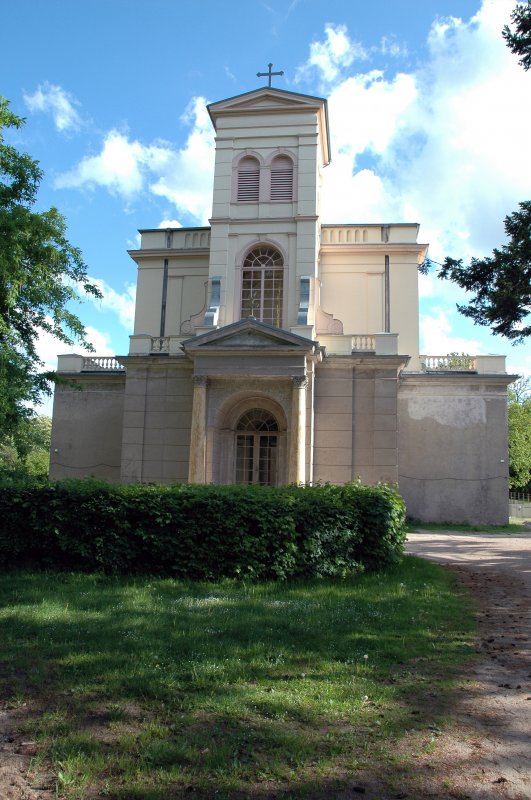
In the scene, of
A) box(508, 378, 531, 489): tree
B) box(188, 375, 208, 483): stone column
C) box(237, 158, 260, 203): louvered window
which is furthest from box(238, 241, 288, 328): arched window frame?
box(508, 378, 531, 489): tree

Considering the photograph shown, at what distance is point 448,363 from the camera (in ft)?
74.4

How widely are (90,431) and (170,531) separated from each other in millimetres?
14751

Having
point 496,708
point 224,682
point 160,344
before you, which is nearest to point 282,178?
point 160,344

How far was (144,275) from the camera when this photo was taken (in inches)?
954

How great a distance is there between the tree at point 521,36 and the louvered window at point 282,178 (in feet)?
37.5

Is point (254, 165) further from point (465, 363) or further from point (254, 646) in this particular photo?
point (254, 646)

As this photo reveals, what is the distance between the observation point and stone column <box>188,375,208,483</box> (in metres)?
18.1

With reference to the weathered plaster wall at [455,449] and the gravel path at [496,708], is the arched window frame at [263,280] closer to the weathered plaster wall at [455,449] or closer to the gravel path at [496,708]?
the weathered plaster wall at [455,449]

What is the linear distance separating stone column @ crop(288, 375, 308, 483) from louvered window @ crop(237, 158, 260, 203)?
7508 millimetres

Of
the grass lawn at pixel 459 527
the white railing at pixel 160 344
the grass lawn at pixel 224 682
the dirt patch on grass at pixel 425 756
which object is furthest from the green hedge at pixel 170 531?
the white railing at pixel 160 344

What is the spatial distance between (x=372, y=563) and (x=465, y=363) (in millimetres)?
13920

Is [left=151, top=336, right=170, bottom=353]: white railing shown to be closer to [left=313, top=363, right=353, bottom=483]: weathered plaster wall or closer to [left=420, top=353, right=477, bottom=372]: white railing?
[left=313, top=363, right=353, bottom=483]: weathered plaster wall

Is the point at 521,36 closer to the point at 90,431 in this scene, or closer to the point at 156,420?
the point at 156,420

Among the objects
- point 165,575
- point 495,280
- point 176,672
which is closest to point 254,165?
point 495,280
